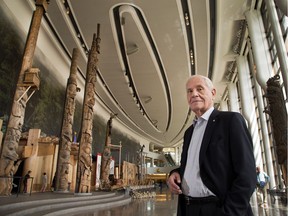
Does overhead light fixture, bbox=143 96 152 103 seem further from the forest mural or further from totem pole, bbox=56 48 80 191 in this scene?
totem pole, bbox=56 48 80 191

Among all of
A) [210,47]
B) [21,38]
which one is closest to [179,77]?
[210,47]

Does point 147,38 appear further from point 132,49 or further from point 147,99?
point 147,99

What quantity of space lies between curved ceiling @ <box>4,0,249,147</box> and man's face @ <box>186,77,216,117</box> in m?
9.29

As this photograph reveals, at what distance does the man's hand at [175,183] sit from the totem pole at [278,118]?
559cm

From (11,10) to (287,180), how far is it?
10183 millimetres

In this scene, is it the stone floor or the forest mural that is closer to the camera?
the stone floor

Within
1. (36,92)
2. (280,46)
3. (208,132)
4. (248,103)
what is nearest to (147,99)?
(248,103)

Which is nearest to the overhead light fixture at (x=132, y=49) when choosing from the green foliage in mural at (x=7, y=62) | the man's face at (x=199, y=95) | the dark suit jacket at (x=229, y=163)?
the green foliage in mural at (x=7, y=62)

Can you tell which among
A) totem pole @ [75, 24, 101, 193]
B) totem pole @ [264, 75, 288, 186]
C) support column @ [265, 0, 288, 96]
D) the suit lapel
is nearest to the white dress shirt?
the suit lapel

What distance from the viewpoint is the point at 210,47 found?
14078mm

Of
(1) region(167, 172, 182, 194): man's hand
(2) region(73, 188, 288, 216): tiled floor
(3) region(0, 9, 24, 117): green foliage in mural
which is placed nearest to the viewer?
(1) region(167, 172, 182, 194): man's hand

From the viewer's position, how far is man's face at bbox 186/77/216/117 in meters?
1.52

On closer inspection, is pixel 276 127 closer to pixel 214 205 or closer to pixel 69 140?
pixel 214 205

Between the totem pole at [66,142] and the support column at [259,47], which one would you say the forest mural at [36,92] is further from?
the support column at [259,47]
